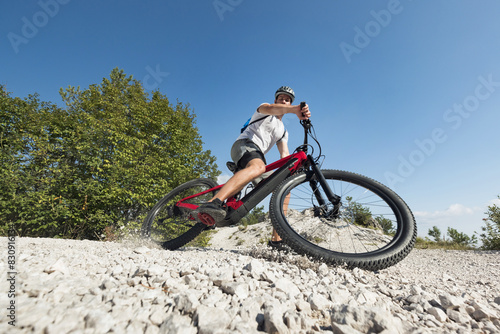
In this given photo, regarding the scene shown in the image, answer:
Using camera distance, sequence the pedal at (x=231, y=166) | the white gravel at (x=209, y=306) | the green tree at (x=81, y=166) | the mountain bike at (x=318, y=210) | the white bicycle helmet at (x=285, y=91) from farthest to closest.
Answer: the green tree at (x=81, y=166), the white bicycle helmet at (x=285, y=91), the pedal at (x=231, y=166), the mountain bike at (x=318, y=210), the white gravel at (x=209, y=306)

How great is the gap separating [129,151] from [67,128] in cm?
355

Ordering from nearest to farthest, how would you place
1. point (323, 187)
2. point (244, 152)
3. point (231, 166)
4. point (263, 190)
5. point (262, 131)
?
point (323, 187), point (263, 190), point (244, 152), point (262, 131), point (231, 166)

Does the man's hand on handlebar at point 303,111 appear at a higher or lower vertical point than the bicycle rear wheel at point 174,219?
higher

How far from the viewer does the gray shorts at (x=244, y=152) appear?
9.29ft

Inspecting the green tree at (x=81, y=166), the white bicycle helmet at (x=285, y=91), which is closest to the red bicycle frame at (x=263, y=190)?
the white bicycle helmet at (x=285, y=91)

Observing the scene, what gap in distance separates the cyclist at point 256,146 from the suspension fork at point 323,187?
0.64m

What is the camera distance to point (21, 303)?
86 centimetres

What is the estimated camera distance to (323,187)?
2.54 meters

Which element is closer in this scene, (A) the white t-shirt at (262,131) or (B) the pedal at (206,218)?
(B) the pedal at (206,218)

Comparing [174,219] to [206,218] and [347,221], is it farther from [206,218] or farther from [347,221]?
[347,221]

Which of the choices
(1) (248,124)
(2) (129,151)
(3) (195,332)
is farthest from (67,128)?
(3) (195,332)

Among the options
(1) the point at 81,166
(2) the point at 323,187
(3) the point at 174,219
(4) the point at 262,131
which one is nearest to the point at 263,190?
(2) the point at 323,187

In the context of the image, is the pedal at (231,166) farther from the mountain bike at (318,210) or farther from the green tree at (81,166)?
the green tree at (81,166)

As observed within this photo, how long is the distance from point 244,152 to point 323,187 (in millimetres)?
1127
